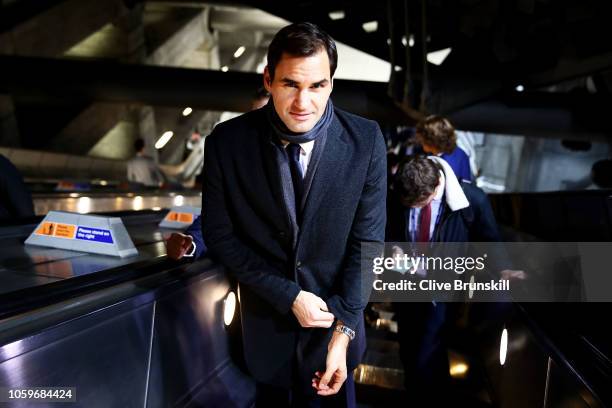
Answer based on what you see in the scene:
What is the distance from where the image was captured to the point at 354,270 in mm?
1367

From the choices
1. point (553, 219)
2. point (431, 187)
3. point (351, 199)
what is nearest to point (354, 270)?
point (351, 199)

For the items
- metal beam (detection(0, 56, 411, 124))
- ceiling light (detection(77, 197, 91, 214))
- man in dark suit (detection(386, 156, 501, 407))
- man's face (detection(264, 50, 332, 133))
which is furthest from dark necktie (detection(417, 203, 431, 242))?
ceiling light (detection(77, 197, 91, 214))

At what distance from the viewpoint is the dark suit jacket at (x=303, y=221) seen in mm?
1331

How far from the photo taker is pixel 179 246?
6.80 ft

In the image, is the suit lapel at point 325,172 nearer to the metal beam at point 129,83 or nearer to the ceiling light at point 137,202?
the metal beam at point 129,83

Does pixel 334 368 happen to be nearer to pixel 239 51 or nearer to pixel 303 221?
pixel 303 221

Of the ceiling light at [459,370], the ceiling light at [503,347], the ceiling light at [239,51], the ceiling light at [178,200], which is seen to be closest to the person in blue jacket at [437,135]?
the ceiling light at [503,347]

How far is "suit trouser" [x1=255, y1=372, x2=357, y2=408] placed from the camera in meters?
1.53

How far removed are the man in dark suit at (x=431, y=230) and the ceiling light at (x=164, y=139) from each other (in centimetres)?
1434

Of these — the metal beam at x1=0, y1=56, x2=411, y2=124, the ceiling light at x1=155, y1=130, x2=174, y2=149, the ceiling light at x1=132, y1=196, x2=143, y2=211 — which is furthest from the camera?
the ceiling light at x1=155, y1=130, x2=174, y2=149

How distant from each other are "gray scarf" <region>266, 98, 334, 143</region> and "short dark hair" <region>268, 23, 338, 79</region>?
0.42 feet

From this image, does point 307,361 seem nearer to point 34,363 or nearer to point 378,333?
point 34,363

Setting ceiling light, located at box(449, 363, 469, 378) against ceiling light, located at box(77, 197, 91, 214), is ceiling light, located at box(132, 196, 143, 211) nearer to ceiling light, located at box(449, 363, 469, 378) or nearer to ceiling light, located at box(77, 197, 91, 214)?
ceiling light, located at box(77, 197, 91, 214)

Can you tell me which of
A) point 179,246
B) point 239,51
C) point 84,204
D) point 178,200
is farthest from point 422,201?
point 239,51
